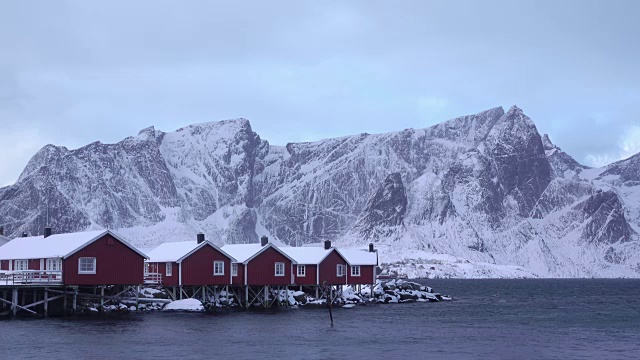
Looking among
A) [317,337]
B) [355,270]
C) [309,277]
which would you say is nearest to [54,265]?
[317,337]

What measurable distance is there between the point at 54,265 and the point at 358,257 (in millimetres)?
44373

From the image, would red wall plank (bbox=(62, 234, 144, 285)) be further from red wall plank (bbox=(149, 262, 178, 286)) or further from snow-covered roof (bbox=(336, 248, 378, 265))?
snow-covered roof (bbox=(336, 248, 378, 265))

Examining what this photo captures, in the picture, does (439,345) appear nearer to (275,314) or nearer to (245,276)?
(275,314)

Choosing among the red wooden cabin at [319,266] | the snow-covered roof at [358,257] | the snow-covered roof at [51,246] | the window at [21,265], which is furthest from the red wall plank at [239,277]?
the window at [21,265]

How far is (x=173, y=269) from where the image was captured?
90.1 meters

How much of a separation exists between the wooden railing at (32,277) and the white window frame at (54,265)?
25.4 inches

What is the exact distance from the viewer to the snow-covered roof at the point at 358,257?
366 feet

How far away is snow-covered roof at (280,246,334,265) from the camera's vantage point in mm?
103850

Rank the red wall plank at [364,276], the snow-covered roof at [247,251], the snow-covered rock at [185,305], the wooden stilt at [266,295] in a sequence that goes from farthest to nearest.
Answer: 1. the red wall plank at [364,276]
2. the wooden stilt at [266,295]
3. the snow-covered roof at [247,251]
4. the snow-covered rock at [185,305]

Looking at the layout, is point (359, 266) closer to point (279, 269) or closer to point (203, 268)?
point (279, 269)

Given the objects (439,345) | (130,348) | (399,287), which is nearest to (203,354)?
(130,348)

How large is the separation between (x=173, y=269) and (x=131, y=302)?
605 cm

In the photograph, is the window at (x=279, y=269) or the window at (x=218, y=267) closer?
the window at (x=218, y=267)

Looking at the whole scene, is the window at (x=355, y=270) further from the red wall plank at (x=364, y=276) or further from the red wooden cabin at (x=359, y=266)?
the red wall plank at (x=364, y=276)
